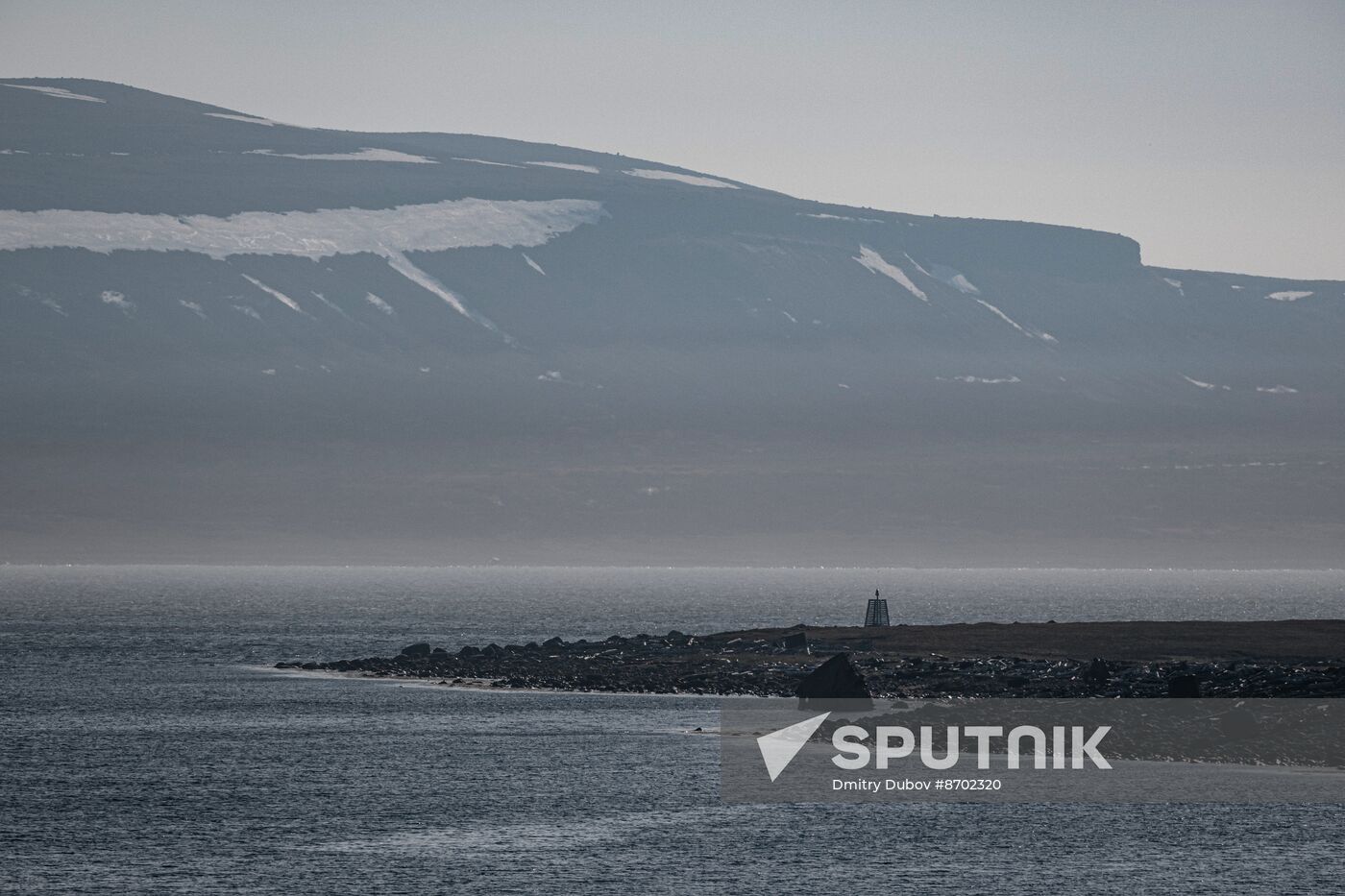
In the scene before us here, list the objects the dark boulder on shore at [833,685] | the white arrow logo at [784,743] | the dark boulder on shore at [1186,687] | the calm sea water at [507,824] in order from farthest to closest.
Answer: the dark boulder on shore at [833,685] → the dark boulder on shore at [1186,687] → the white arrow logo at [784,743] → the calm sea water at [507,824]

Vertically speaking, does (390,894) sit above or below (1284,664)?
below

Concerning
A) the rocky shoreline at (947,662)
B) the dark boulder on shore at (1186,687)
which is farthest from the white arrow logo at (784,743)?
the dark boulder on shore at (1186,687)

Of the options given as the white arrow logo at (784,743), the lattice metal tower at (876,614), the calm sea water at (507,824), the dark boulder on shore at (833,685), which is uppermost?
the lattice metal tower at (876,614)

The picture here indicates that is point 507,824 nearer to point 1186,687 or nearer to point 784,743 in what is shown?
point 784,743

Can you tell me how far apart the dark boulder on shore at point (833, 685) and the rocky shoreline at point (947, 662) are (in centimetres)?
78

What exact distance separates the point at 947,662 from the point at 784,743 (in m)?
33.9

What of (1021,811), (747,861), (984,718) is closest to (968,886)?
(747,861)

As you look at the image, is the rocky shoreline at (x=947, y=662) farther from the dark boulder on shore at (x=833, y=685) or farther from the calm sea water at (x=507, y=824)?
the calm sea water at (x=507, y=824)

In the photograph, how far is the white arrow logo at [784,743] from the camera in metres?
74.1

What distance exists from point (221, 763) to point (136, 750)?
242 inches

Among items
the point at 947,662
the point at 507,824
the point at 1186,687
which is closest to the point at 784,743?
the point at 507,824

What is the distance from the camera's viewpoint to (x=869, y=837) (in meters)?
59.6

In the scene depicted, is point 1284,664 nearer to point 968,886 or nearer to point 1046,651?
point 1046,651

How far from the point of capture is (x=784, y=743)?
7919cm
